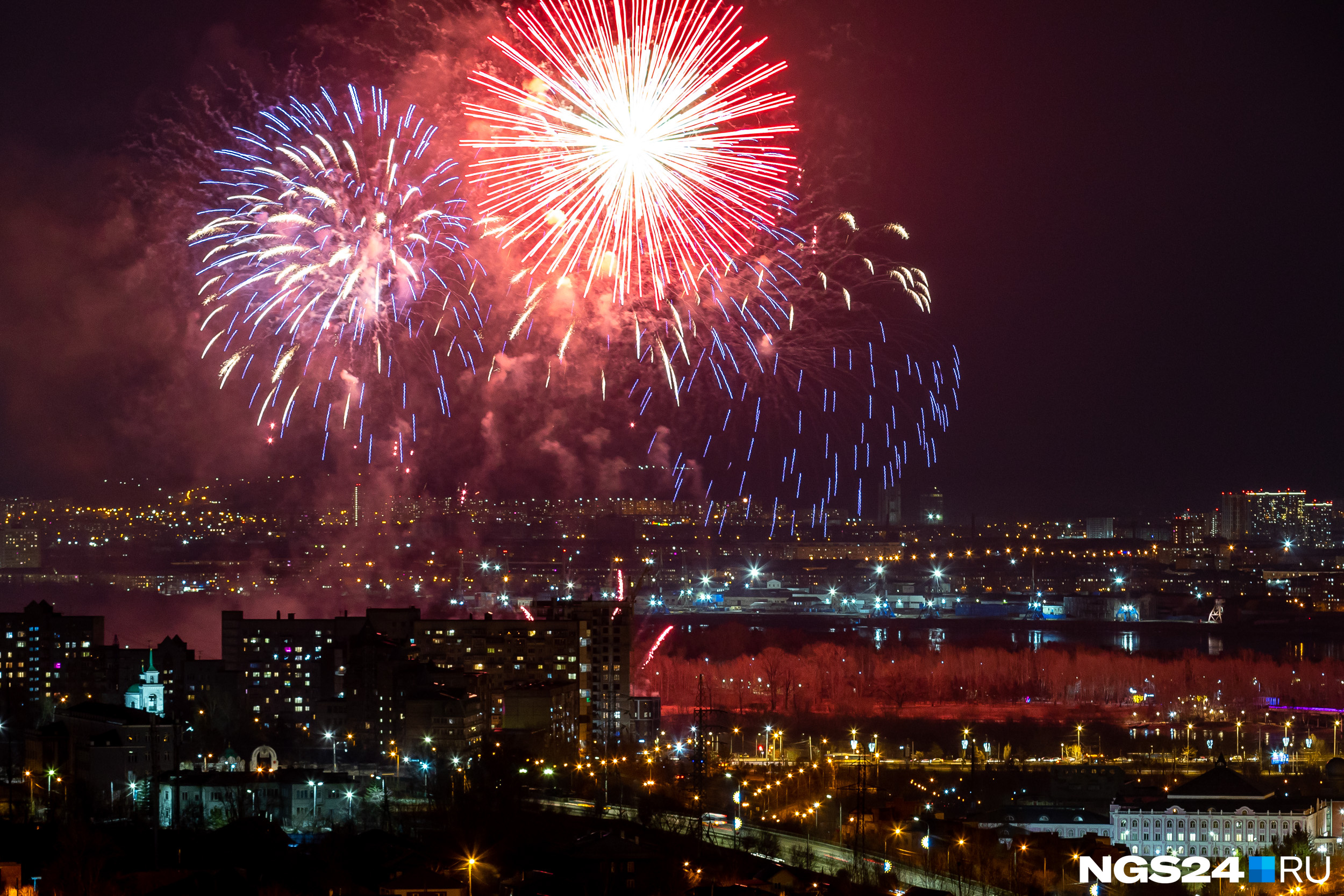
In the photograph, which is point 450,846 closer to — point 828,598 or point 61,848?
point 61,848

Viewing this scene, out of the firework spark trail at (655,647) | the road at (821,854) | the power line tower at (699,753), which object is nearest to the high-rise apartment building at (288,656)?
the power line tower at (699,753)

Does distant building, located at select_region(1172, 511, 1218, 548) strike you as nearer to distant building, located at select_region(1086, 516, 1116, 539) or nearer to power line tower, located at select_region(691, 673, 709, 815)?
distant building, located at select_region(1086, 516, 1116, 539)

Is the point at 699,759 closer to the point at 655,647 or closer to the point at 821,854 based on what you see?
the point at 821,854

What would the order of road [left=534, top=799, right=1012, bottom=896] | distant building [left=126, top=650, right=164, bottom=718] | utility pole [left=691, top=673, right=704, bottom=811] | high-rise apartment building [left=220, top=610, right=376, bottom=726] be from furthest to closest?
high-rise apartment building [left=220, top=610, right=376, bottom=726] → distant building [left=126, top=650, right=164, bottom=718] → utility pole [left=691, top=673, right=704, bottom=811] → road [left=534, top=799, right=1012, bottom=896]

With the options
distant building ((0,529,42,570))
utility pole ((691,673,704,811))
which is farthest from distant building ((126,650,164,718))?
distant building ((0,529,42,570))

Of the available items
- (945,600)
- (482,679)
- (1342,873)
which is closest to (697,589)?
(945,600)

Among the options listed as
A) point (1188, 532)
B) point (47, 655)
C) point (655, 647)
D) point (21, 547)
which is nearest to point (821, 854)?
point (47, 655)
